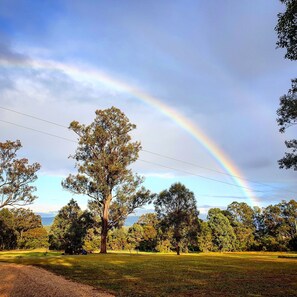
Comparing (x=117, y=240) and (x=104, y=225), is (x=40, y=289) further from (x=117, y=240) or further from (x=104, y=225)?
(x=117, y=240)

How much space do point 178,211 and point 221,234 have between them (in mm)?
35538

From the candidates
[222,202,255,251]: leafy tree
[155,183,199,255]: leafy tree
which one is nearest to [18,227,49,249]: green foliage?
[155,183,199,255]: leafy tree

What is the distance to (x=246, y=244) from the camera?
9719cm

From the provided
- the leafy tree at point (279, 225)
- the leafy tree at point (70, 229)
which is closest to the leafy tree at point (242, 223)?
the leafy tree at point (279, 225)

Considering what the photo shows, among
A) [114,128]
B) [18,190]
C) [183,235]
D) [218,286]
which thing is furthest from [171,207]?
[218,286]

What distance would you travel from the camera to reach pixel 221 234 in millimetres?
92688

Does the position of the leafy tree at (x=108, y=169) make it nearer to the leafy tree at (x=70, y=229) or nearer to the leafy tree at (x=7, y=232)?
the leafy tree at (x=70, y=229)

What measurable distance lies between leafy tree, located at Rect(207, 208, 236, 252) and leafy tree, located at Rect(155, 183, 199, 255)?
105 ft

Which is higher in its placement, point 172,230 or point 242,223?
point 242,223

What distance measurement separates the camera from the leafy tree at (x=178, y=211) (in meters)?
62.8

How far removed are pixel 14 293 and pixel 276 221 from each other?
9992 centimetres

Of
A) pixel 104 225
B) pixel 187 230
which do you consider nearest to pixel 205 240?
pixel 187 230

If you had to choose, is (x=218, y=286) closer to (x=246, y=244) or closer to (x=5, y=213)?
(x=5, y=213)

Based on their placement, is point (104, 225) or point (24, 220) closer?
point (104, 225)
